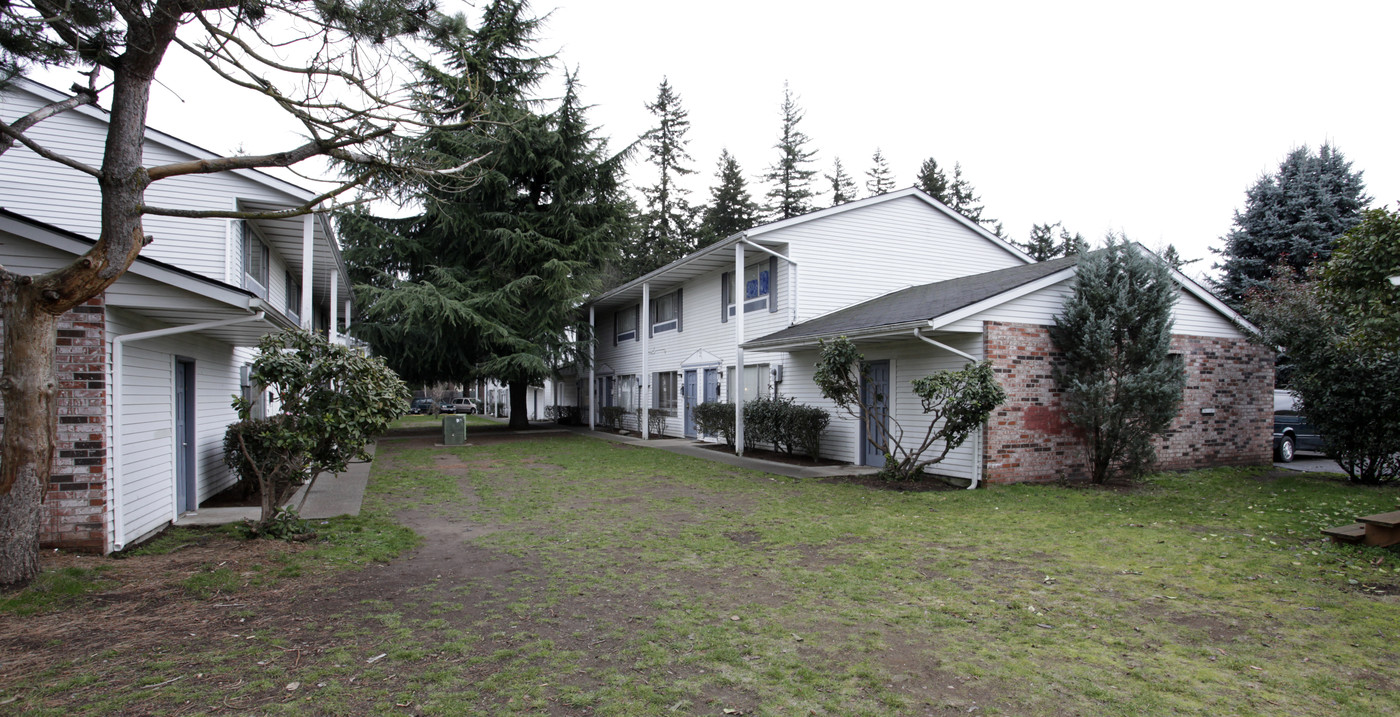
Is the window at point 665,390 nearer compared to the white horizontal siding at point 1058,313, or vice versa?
the white horizontal siding at point 1058,313

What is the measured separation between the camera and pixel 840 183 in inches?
1860

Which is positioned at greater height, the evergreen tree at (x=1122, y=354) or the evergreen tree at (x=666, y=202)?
the evergreen tree at (x=666, y=202)

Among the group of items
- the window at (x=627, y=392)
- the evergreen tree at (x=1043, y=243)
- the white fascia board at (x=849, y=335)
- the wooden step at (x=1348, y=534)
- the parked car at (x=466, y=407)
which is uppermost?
the evergreen tree at (x=1043, y=243)

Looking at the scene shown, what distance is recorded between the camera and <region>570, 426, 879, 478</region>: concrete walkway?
43.0 ft

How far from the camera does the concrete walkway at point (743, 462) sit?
1311 cm

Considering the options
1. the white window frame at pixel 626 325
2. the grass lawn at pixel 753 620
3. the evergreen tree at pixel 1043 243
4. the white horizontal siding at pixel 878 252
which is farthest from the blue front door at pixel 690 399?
the evergreen tree at pixel 1043 243

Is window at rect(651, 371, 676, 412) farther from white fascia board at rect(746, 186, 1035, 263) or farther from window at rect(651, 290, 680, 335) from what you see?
white fascia board at rect(746, 186, 1035, 263)

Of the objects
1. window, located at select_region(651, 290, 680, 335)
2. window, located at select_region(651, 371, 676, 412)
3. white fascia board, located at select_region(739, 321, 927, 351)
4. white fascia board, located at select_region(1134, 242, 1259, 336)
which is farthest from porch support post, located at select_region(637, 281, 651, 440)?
white fascia board, located at select_region(1134, 242, 1259, 336)

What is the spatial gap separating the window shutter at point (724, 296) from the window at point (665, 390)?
13.2 feet

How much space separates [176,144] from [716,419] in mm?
12198

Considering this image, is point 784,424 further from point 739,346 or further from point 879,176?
point 879,176

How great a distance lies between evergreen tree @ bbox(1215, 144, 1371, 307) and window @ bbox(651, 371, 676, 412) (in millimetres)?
17921

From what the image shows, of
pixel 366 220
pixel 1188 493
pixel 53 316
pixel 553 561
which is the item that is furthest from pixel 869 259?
pixel 366 220

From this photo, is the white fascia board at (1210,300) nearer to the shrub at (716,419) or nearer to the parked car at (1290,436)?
the parked car at (1290,436)
